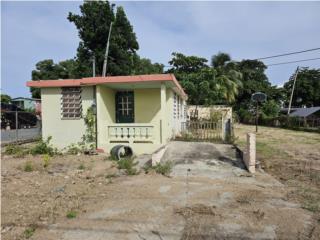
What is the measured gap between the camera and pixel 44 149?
949 cm

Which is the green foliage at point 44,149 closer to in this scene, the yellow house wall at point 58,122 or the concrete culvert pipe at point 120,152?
the yellow house wall at point 58,122

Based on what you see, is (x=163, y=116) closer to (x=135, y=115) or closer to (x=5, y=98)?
(x=135, y=115)

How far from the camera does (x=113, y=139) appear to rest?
9492 millimetres

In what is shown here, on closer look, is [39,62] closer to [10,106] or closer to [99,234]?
[10,106]

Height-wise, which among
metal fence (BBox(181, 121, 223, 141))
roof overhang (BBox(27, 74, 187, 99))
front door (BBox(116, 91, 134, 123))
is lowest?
metal fence (BBox(181, 121, 223, 141))

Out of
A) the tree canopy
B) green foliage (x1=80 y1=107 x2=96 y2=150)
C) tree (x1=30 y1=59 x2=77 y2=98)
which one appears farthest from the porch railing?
tree (x1=30 y1=59 x2=77 y2=98)

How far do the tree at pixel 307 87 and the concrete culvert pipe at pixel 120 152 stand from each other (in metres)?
43.1

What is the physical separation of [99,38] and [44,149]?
58.9 feet

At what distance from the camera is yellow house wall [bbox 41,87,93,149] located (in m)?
9.52

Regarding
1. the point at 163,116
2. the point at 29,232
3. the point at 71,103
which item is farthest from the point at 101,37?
the point at 29,232

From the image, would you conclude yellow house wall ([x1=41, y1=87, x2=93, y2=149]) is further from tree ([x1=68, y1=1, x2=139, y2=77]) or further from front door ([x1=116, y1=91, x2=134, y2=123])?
tree ([x1=68, y1=1, x2=139, y2=77])

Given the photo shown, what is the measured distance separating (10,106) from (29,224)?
23005 mm

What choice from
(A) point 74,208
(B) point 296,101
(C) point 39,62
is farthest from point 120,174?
(B) point 296,101

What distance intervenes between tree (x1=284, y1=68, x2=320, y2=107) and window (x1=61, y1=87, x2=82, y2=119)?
144ft
